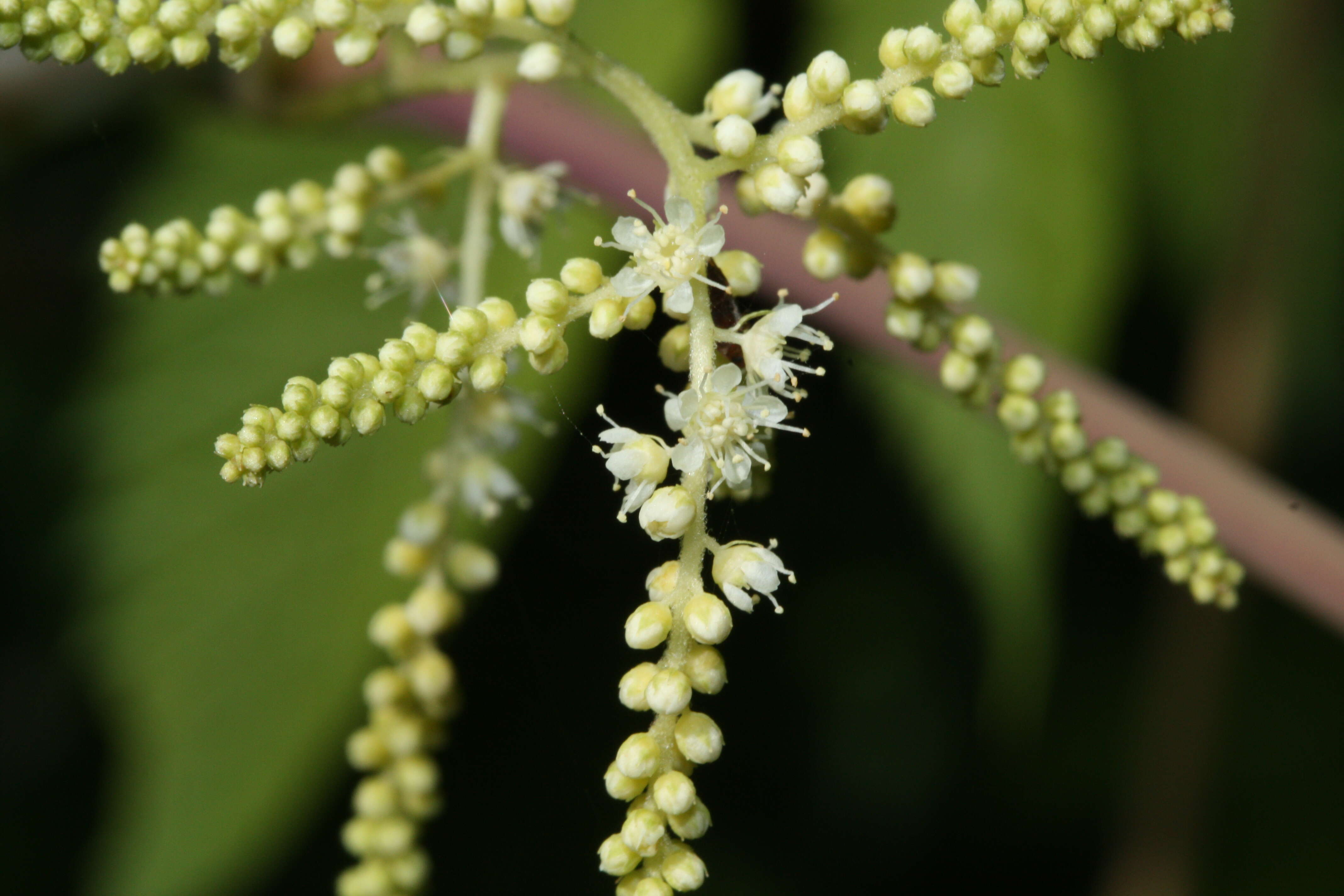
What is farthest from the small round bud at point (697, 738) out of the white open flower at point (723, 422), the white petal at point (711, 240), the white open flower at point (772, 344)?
the white petal at point (711, 240)

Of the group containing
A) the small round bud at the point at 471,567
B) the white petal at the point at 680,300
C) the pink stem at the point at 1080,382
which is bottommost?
the small round bud at the point at 471,567

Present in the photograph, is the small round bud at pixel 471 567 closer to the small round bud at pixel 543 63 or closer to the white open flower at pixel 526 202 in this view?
the white open flower at pixel 526 202

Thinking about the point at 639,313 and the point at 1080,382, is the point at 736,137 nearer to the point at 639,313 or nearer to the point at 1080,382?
the point at 639,313

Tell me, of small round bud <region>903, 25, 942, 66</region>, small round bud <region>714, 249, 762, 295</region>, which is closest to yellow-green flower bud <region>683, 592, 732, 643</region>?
small round bud <region>714, 249, 762, 295</region>

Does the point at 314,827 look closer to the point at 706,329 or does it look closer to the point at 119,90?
the point at 119,90

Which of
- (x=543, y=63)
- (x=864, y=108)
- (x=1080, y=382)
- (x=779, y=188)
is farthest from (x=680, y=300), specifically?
(x=1080, y=382)

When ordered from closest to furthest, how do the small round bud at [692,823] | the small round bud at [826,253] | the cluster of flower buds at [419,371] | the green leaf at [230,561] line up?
the cluster of flower buds at [419,371] → the small round bud at [692,823] → the small round bud at [826,253] → the green leaf at [230,561]
